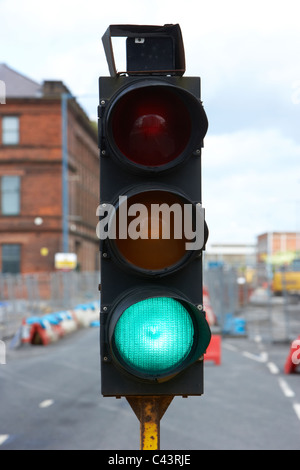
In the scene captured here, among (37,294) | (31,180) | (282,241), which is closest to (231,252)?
(282,241)

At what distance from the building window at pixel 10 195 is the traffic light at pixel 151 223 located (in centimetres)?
4163

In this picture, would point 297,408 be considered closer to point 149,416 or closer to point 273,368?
point 273,368

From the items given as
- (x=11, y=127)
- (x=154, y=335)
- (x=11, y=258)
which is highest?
(x=11, y=127)

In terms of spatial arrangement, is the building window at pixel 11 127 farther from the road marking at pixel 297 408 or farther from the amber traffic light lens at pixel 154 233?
the amber traffic light lens at pixel 154 233

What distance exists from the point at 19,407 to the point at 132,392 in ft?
25.2

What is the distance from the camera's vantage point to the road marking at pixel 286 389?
10720 mm

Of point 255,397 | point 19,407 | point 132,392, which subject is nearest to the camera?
point 132,392

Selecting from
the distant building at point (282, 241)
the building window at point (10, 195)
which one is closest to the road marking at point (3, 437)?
the building window at point (10, 195)

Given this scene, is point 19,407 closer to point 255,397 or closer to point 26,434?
point 26,434

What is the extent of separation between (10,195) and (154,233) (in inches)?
1657

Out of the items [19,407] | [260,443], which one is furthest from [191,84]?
[19,407]

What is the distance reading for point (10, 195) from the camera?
43.7 m

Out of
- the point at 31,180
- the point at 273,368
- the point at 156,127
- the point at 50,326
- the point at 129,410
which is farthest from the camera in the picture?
the point at 31,180

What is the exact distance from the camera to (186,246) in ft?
8.66
